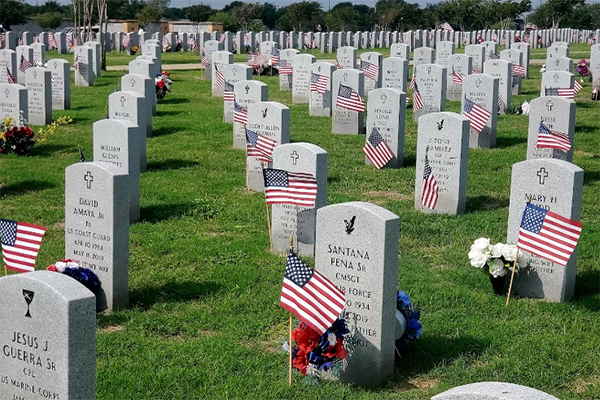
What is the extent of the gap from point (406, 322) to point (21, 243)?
3457 millimetres

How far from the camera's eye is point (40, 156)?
53.7 ft

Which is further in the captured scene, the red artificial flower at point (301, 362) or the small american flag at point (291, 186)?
the small american flag at point (291, 186)

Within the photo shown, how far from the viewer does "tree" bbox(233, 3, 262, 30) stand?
6531 centimetres

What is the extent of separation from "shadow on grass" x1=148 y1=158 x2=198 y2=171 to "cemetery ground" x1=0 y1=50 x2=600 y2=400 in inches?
1.4

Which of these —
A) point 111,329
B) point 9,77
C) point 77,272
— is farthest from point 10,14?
point 111,329

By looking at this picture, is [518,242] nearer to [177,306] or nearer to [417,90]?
[177,306]

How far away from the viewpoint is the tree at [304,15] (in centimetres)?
7306

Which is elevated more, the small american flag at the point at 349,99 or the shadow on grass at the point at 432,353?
the small american flag at the point at 349,99

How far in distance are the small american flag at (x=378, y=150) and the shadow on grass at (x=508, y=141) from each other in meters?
3.54

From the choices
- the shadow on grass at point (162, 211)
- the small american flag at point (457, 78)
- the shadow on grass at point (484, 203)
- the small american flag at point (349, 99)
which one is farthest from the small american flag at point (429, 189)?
the small american flag at point (457, 78)

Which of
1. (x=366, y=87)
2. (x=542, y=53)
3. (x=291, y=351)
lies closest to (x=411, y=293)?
(x=291, y=351)

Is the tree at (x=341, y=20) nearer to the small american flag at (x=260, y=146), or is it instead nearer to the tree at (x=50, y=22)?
the tree at (x=50, y=22)

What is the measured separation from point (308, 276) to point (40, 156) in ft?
36.0

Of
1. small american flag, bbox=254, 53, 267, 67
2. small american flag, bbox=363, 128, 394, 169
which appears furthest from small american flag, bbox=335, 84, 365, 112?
small american flag, bbox=254, 53, 267, 67
